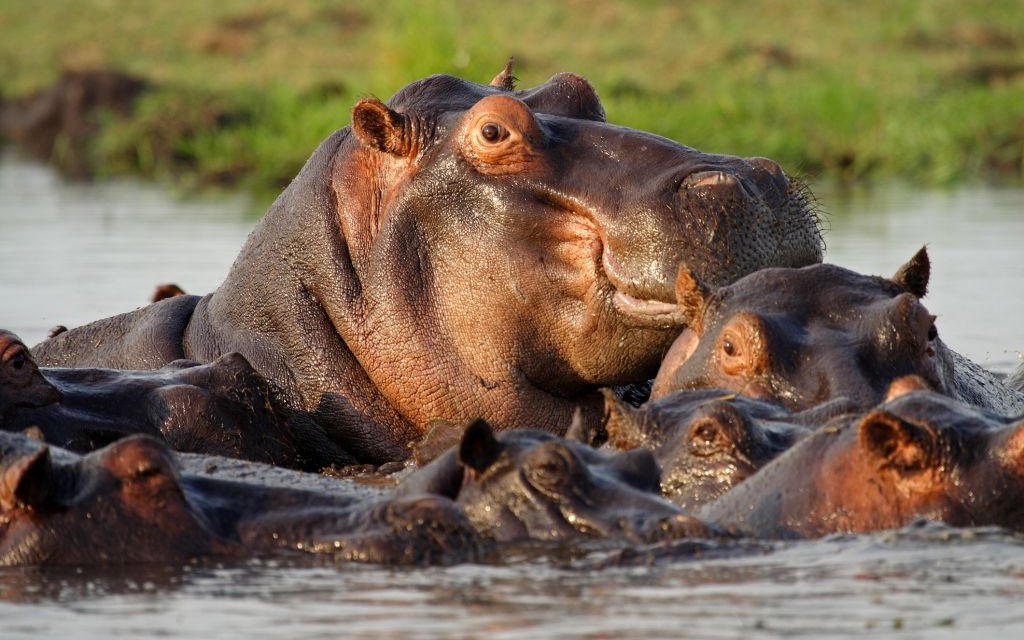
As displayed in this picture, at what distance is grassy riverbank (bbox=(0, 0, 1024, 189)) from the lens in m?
22.5

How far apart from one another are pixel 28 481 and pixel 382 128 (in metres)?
2.64

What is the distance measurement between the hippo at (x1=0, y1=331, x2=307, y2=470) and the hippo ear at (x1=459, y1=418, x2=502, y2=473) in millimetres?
1687

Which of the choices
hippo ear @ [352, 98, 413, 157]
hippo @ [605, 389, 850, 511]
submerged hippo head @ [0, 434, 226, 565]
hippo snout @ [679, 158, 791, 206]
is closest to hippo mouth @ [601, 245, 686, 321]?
hippo snout @ [679, 158, 791, 206]

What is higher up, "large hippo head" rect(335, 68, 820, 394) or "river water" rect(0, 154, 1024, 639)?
"large hippo head" rect(335, 68, 820, 394)

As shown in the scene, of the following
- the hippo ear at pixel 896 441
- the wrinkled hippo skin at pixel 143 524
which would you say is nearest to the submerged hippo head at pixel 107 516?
the wrinkled hippo skin at pixel 143 524

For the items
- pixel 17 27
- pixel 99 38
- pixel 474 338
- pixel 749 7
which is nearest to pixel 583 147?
pixel 474 338

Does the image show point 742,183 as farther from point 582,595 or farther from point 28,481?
point 28,481

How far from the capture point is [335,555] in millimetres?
4770

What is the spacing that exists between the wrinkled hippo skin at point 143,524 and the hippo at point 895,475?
705 millimetres

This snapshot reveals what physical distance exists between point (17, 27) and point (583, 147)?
37.9 meters

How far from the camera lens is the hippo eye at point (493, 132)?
674 cm

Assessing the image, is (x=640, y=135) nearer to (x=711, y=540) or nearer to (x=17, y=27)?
(x=711, y=540)

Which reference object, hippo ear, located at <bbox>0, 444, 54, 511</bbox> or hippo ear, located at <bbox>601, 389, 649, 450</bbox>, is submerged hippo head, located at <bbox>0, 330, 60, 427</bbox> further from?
hippo ear, located at <bbox>601, 389, 649, 450</bbox>

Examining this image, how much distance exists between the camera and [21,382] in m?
6.08
